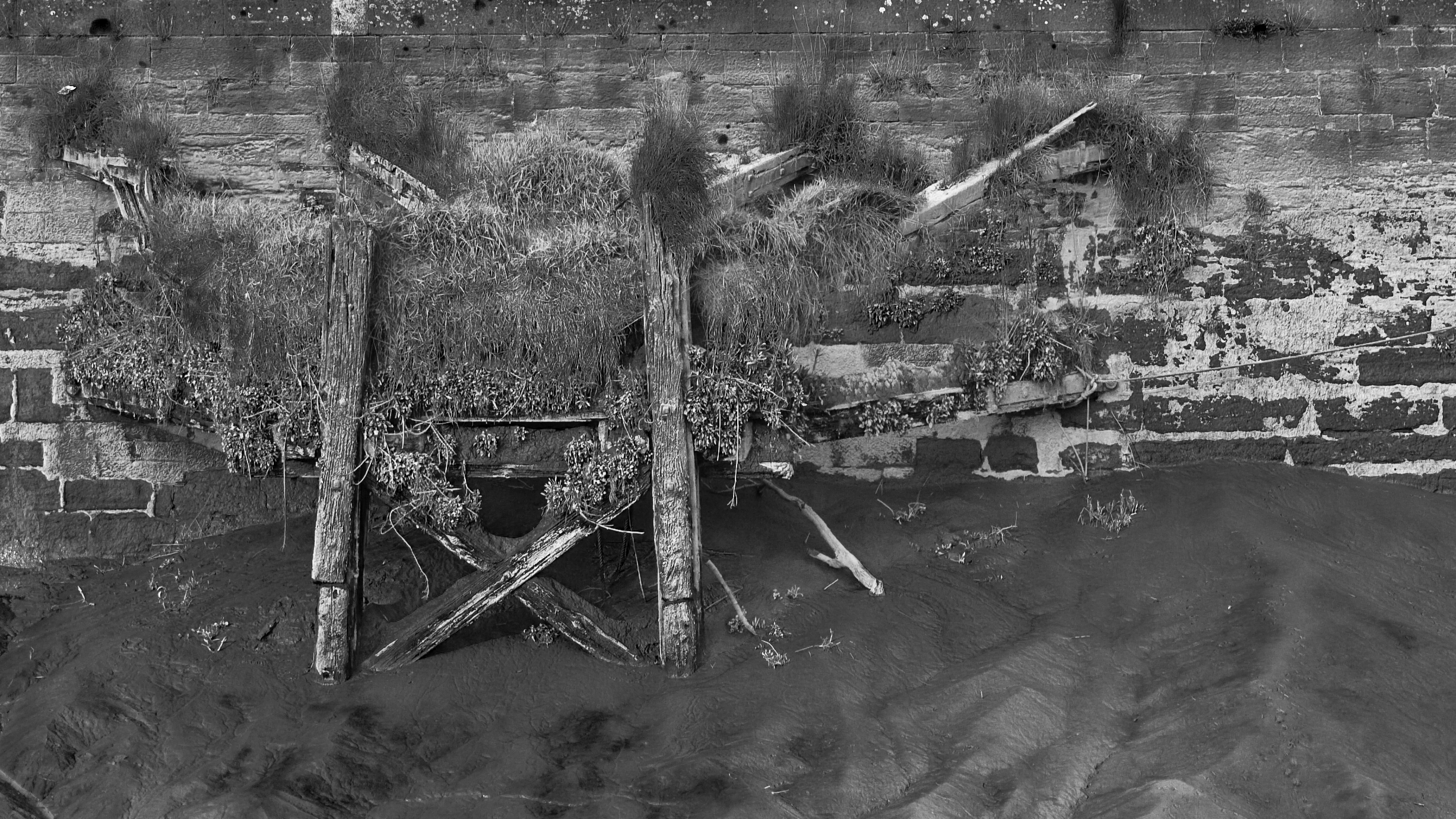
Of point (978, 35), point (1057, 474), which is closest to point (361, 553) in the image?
point (1057, 474)

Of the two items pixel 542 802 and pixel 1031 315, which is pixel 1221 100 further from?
pixel 542 802

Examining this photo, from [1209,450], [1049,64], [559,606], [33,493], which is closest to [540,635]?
[559,606]

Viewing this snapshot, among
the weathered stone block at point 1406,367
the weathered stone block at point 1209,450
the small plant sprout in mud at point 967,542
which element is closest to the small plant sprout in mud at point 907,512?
the small plant sprout in mud at point 967,542

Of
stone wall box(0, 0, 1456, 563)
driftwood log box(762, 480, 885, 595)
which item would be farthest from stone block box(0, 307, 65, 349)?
driftwood log box(762, 480, 885, 595)

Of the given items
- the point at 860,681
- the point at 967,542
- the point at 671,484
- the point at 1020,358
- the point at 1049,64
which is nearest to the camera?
the point at 860,681

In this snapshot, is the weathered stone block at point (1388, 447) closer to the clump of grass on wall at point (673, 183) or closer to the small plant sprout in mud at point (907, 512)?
the small plant sprout in mud at point (907, 512)

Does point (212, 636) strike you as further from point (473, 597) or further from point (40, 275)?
point (40, 275)
